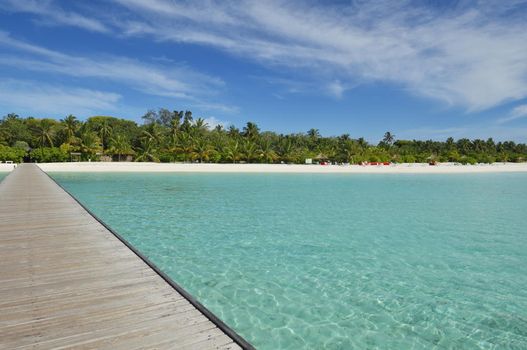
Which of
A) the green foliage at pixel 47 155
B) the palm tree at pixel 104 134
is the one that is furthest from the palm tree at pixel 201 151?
the green foliage at pixel 47 155

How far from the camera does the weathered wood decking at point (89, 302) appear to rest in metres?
3.43

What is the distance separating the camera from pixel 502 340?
5.14 metres

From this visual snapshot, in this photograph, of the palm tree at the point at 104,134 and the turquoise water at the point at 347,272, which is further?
the palm tree at the point at 104,134

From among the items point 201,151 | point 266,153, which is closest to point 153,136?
point 201,151

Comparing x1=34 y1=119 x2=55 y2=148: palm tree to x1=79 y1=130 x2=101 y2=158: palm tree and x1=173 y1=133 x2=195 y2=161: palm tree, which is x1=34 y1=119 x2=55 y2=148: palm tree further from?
→ x1=173 y1=133 x2=195 y2=161: palm tree

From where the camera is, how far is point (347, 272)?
25.6 feet

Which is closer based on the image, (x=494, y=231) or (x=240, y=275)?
(x=240, y=275)

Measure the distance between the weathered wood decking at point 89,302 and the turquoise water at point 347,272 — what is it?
58.8 inches

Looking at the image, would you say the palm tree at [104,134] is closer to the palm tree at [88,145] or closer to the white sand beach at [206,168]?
the palm tree at [88,145]

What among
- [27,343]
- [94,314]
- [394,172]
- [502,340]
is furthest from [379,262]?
[394,172]

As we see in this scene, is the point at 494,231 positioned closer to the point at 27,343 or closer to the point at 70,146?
the point at 27,343

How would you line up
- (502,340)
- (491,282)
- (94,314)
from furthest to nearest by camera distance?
1. (491,282)
2. (502,340)
3. (94,314)

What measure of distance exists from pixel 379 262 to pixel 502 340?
3.49 m

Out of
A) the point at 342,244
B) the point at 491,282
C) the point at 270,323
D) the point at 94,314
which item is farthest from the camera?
the point at 342,244
